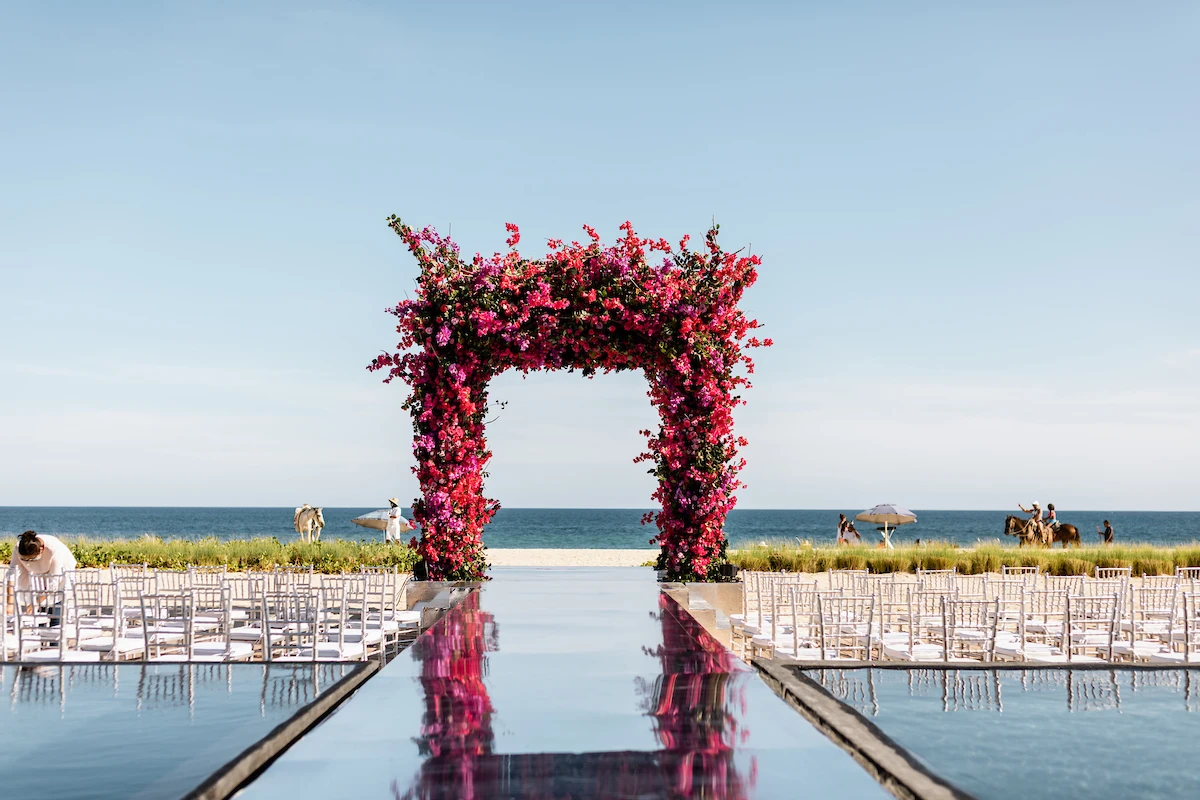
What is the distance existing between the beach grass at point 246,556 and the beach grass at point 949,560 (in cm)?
676

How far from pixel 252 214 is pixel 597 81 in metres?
8.04

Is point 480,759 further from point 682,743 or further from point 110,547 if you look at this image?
point 110,547

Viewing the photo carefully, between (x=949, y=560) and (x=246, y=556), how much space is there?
13.3 meters

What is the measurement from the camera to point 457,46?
1433 centimetres

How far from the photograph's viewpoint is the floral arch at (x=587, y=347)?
36.1 feet

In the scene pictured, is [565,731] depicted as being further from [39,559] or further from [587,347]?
[587,347]

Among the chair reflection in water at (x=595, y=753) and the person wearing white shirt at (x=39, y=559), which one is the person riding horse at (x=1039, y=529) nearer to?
the chair reflection in water at (x=595, y=753)

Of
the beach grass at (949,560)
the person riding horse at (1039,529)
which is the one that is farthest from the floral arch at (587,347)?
the person riding horse at (1039,529)

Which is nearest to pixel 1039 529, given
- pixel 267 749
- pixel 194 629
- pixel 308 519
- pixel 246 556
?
pixel 308 519

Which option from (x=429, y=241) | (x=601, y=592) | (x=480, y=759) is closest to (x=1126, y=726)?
(x=480, y=759)

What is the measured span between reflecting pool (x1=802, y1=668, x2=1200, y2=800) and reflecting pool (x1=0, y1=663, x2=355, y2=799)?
3159 mm

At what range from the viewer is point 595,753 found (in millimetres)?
4273

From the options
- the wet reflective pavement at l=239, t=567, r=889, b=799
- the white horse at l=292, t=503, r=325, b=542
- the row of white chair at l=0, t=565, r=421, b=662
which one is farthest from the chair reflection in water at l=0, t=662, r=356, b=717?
the white horse at l=292, t=503, r=325, b=542

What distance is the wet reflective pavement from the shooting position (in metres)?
3.78
